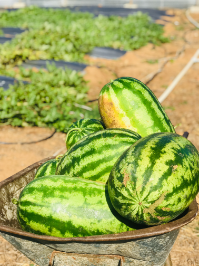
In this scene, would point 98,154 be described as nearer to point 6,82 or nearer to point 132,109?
point 132,109

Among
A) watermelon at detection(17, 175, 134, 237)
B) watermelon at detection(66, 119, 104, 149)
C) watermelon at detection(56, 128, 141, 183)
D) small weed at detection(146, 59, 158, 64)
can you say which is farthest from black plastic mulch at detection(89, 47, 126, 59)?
watermelon at detection(17, 175, 134, 237)

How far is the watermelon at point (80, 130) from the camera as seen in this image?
2.53 metres

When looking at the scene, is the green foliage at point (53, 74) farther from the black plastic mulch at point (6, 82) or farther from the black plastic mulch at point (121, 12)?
the black plastic mulch at point (121, 12)

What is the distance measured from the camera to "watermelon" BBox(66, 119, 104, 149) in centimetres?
253

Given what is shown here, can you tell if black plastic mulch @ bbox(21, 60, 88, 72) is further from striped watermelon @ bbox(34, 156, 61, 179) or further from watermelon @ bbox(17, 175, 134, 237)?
watermelon @ bbox(17, 175, 134, 237)

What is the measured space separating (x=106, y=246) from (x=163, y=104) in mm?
5667

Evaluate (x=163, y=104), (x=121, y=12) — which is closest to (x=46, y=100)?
(x=163, y=104)

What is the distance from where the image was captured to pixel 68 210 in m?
1.86

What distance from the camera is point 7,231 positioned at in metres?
1.80

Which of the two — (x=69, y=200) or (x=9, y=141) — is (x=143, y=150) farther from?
(x=9, y=141)

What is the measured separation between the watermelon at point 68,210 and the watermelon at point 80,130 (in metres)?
0.60

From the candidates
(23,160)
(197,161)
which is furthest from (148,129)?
(23,160)

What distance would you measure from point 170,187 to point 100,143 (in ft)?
2.06

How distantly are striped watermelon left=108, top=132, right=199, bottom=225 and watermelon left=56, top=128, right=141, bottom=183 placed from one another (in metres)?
0.24
